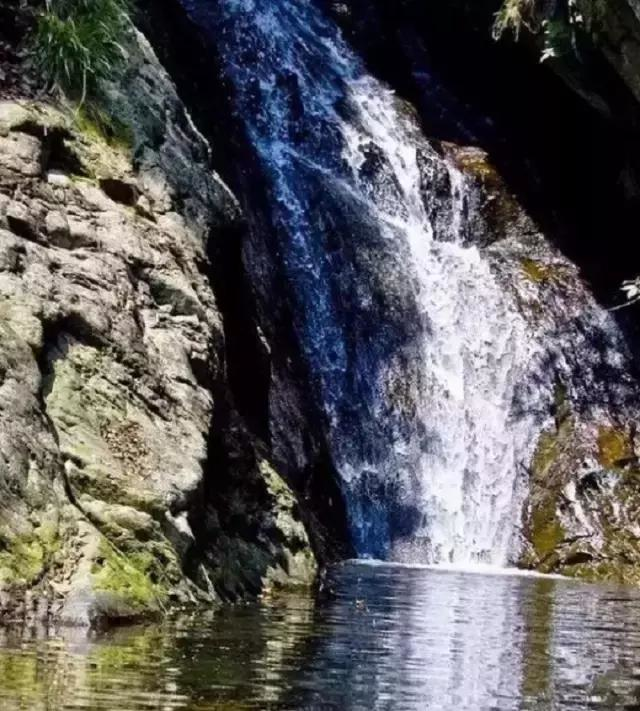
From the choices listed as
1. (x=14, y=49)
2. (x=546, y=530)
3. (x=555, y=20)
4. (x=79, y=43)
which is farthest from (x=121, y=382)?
(x=555, y=20)

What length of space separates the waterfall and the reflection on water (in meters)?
9.03

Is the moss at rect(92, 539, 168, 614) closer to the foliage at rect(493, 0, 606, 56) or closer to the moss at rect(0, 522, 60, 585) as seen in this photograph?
the moss at rect(0, 522, 60, 585)

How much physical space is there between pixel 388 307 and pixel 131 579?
564 inches

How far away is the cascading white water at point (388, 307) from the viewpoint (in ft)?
65.2

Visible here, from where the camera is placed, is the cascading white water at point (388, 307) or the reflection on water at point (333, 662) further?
the cascading white water at point (388, 307)

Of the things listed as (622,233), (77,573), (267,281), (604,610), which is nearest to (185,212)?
(77,573)

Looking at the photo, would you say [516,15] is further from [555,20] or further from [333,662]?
[333,662]

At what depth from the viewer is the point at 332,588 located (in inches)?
457

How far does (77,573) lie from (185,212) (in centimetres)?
471

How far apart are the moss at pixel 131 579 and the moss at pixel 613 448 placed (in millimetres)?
13518

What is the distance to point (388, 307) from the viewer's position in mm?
21781

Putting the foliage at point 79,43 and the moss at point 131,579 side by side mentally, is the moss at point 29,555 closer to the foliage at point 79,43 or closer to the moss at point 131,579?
the moss at point 131,579

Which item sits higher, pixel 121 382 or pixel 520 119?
pixel 520 119

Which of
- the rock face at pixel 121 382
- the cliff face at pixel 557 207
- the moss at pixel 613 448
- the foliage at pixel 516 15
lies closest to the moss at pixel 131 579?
the rock face at pixel 121 382
